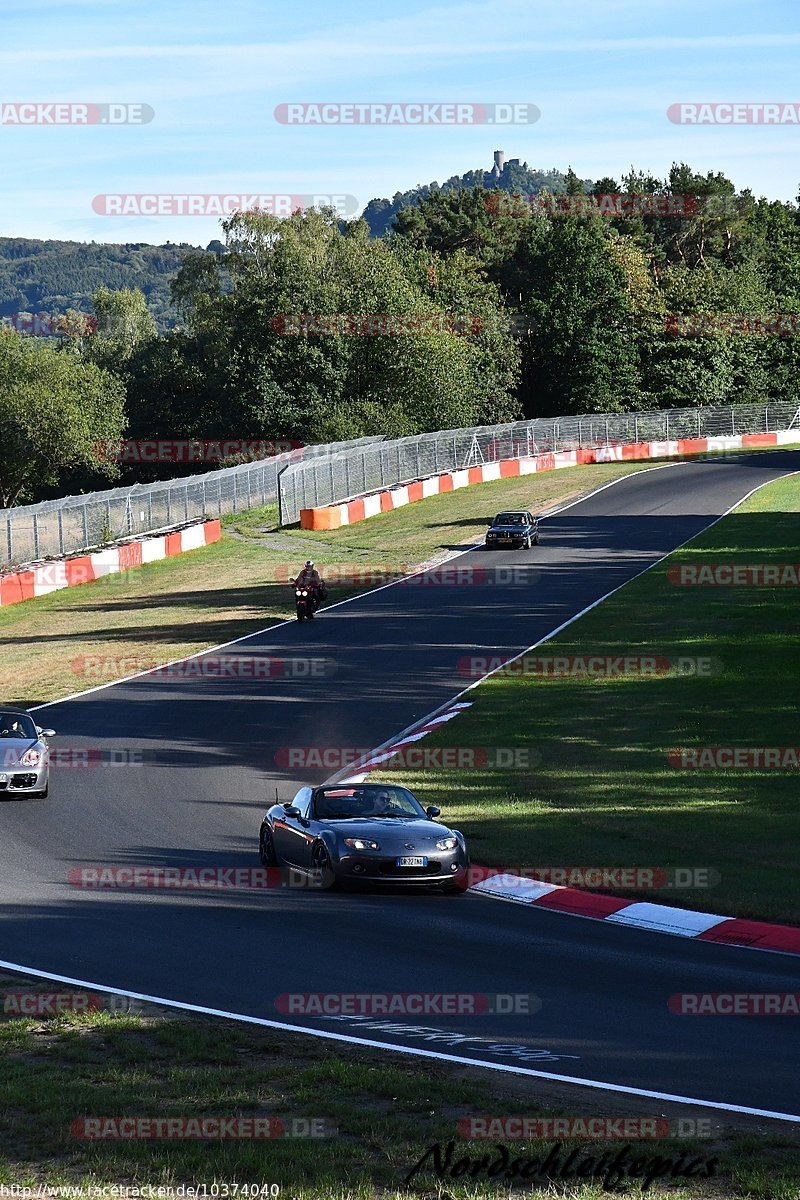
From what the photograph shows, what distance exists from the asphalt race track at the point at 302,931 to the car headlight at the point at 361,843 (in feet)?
1.71

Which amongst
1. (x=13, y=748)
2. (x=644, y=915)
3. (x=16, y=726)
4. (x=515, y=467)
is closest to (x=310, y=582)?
(x=16, y=726)

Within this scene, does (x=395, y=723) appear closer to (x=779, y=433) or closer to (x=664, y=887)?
(x=664, y=887)

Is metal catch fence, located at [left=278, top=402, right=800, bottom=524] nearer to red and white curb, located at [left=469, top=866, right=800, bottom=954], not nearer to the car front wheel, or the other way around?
the car front wheel

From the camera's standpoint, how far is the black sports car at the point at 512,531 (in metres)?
49.8

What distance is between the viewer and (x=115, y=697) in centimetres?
2972

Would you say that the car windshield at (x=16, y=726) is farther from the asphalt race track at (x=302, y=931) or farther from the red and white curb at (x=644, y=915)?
the red and white curb at (x=644, y=915)

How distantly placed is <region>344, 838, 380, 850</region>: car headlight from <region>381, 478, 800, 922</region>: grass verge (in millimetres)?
1715

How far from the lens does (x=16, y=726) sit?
72.7ft

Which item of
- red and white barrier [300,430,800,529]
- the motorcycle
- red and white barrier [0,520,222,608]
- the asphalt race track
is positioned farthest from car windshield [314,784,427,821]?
red and white barrier [300,430,800,529]

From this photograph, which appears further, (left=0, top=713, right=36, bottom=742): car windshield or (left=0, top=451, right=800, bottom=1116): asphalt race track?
(left=0, top=713, right=36, bottom=742): car windshield

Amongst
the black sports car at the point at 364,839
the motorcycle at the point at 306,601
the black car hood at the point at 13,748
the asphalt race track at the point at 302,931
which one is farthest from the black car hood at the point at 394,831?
the motorcycle at the point at 306,601

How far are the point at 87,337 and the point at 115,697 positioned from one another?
12228 centimetres

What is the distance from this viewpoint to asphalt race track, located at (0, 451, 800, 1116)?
32.9 feet

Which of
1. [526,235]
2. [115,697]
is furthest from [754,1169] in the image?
[526,235]
